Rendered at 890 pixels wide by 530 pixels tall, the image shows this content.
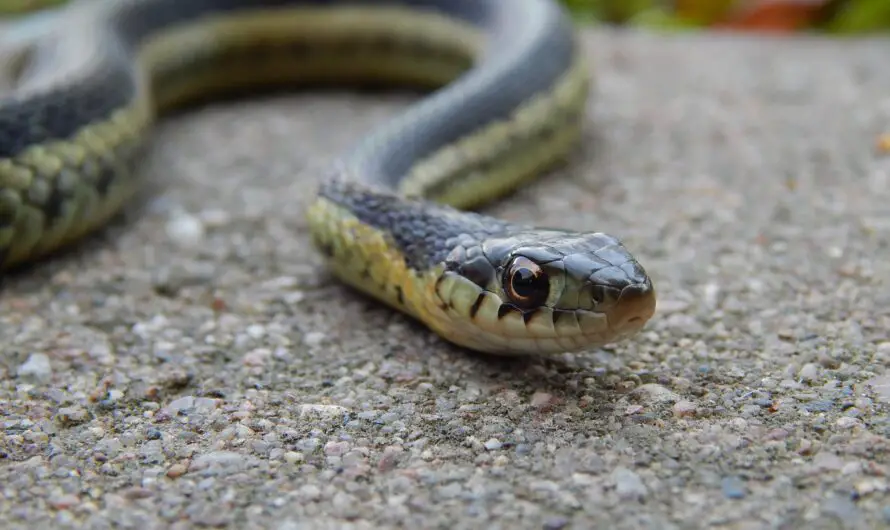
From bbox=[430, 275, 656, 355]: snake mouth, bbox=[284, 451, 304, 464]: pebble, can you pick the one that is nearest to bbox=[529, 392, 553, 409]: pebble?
bbox=[430, 275, 656, 355]: snake mouth

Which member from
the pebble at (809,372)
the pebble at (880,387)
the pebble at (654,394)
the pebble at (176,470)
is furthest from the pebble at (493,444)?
the pebble at (880,387)

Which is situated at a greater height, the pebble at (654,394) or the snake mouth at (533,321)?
the snake mouth at (533,321)

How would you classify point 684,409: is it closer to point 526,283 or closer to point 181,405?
point 526,283

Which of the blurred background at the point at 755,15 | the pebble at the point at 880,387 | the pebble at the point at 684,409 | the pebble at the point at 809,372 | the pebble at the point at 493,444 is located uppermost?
the blurred background at the point at 755,15

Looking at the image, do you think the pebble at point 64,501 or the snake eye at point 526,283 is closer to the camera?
the pebble at point 64,501

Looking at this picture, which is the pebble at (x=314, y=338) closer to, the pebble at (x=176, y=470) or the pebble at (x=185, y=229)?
the pebble at (x=176, y=470)

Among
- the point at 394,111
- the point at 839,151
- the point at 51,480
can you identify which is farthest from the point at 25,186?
the point at 839,151

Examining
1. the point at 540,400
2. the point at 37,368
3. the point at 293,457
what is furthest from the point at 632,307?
the point at 37,368

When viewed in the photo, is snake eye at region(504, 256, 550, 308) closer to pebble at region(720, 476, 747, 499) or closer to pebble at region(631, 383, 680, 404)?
pebble at region(631, 383, 680, 404)
